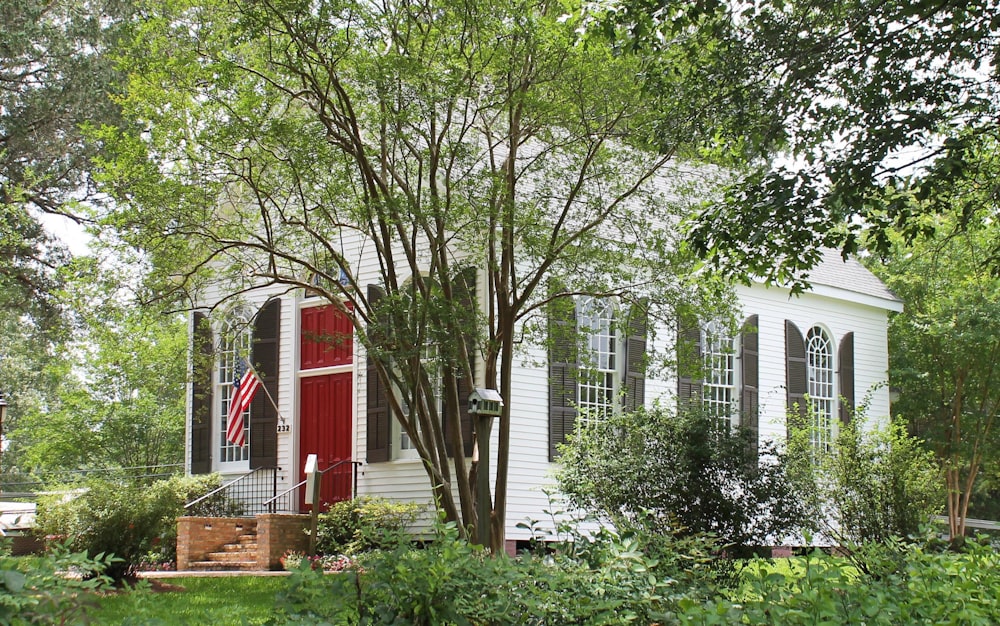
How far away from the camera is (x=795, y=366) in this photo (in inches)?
707

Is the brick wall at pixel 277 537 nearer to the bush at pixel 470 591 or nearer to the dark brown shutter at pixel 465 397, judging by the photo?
the dark brown shutter at pixel 465 397

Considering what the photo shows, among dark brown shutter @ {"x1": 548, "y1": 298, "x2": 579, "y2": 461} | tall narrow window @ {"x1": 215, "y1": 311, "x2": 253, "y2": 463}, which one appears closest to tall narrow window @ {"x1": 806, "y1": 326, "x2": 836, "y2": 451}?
dark brown shutter @ {"x1": 548, "y1": 298, "x2": 579, "y2": 461}

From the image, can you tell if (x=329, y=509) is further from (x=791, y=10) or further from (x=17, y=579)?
(x=17, y=579)

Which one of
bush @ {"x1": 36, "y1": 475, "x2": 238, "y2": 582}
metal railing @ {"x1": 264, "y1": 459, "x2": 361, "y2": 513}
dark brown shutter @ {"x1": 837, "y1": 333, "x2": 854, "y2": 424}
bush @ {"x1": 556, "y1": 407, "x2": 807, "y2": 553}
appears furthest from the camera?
dark brown shutter @ {"x1": 837, "y1": 333, "x2": 854, "y2": 424}

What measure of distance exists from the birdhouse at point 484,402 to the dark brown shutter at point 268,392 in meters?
7.28

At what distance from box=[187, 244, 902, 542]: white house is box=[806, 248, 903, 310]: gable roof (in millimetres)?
44

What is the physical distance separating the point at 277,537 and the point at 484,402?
223 inches

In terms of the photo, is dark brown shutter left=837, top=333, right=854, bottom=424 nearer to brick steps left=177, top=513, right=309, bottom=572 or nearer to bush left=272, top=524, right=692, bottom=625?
brick steps left=177, top=513, right=309, bottom=572

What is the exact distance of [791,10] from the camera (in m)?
8.49

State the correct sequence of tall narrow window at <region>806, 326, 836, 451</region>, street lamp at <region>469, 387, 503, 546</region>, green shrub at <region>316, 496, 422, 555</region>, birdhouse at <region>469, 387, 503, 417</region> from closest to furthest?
1. street lamp at <region>469, 387, 503, 546</region>
2. birdhouse at <region>469, 387, 503, 417</region>
3. green shrub at <region>316, 496, 422, 555</region>
4. tall narrow window at <region>806, 326, 836, 451</region>

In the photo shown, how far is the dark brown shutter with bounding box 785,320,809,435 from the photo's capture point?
1781cm

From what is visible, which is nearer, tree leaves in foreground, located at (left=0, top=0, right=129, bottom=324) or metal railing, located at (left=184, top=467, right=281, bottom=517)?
metal railing, located at (left=184, top=467, right=281, bottom=517)

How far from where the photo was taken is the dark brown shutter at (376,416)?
14695mm

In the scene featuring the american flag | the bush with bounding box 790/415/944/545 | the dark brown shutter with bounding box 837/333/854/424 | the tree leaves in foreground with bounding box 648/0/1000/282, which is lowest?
the bush with bounding box 790/415/944/545
